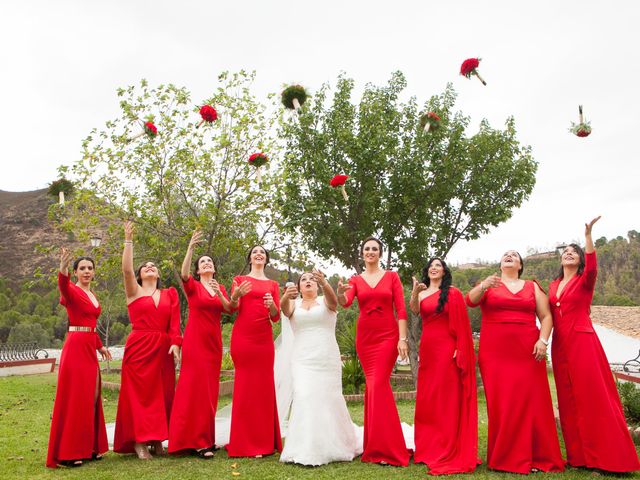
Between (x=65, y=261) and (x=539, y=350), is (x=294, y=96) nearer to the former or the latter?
(x=65, y=261)

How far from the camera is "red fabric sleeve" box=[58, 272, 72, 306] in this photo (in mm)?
5801

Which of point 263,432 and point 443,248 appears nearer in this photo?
point 263,432

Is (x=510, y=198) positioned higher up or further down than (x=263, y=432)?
higher up

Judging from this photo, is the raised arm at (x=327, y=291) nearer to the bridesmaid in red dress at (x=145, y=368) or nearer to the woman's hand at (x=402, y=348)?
the woman's hand at (x=402, y=348)

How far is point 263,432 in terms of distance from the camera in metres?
6.15

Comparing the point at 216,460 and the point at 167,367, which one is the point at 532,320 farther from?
the point at 167,367

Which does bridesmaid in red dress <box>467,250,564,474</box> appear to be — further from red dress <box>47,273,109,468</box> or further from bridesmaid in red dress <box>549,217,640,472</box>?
red dress <box>47,273,109,468</box>

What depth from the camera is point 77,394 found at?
585cm

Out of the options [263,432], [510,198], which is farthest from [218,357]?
[510,198]

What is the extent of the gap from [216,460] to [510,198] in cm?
1068

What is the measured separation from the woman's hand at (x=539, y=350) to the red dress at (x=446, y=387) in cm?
59

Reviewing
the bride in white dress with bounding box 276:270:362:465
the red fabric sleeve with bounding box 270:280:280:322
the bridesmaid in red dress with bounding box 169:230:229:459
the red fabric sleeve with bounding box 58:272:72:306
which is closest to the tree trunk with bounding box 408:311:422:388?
the red fabric sleeve with bounding box 270:280:280:322

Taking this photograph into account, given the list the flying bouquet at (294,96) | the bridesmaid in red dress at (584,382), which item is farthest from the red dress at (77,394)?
the bridesmaid in red dress at (584,382)

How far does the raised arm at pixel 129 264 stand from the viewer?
5.91m
